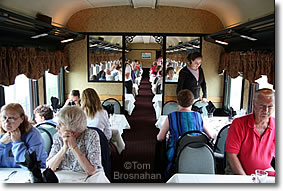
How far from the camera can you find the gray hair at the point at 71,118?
116 cm

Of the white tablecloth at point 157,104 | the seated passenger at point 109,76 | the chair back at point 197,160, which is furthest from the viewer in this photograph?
the white tablecloth at point 157,104

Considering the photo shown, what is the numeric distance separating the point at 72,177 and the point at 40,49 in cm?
89

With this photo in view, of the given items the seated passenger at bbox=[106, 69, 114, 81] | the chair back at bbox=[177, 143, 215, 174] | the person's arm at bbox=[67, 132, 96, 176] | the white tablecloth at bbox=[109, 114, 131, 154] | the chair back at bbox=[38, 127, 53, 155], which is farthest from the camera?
the white tablecloth at bbox=[109, 114, 131, 154]

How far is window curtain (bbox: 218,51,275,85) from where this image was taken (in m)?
1.21

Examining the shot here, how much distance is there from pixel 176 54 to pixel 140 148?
0.77m

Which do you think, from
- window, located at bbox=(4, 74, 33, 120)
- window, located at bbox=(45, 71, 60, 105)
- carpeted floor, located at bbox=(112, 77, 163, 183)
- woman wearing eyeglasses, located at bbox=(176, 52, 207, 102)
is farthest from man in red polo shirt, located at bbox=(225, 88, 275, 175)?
window, located at bbox=(4, 74, 33, 120)

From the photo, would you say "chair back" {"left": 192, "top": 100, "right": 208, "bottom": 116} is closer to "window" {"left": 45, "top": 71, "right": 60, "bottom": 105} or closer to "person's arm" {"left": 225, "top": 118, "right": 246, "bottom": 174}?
"person's arm" {"left": 225, "top": 118, "right": 246, "bottom": 174}

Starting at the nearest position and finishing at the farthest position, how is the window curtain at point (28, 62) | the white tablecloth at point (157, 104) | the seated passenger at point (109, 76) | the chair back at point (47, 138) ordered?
the window curtain at point (28, 62), the chair back at point (47, 138), the seated passenger at point (109, 76), the white tablecloth at point (157, 104)

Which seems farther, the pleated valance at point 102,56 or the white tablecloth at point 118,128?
the white tablecloth at point 118,128

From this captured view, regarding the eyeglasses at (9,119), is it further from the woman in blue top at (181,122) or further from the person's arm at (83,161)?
the woman in blue top at (181,122)

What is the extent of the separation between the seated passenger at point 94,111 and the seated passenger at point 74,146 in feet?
1.10

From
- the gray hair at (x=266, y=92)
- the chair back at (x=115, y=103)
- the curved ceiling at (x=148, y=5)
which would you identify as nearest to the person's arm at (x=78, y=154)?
the chair back at (x=115, y=103)

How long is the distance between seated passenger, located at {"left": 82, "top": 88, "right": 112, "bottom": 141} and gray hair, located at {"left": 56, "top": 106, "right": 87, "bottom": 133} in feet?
1.01

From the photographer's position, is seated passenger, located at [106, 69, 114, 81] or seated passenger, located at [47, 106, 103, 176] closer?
seated passenger, located at [47, 106, 103, 176]
